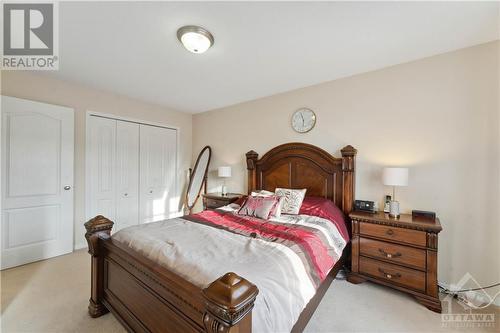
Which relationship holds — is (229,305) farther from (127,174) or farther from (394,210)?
(127,174)

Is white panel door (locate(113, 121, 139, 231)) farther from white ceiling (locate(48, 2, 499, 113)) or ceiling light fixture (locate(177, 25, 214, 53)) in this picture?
ceiling light fixture (locate(177, 25, 214, 53))

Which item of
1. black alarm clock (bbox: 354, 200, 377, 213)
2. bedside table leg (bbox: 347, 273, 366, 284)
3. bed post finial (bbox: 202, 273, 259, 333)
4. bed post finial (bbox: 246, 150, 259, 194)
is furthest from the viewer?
bed post finial (bbox: 246, 150, 259, 194)

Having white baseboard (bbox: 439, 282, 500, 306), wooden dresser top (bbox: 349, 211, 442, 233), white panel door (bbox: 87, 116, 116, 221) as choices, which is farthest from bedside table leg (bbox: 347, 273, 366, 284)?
white panel door (bbox: 87, 116, 116, 221)

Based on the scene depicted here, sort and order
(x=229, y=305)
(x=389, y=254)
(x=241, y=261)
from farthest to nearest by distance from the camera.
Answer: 1. (x=389, y=254)
2. (x=241, y=261)
3. (x=229, y=305)

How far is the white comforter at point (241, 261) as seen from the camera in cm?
109

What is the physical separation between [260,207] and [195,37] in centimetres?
179

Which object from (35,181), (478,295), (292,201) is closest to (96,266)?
(35,181)

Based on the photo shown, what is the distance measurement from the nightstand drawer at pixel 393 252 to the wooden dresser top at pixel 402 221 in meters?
0.21

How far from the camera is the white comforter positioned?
109 centimetres

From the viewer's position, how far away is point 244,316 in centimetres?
83

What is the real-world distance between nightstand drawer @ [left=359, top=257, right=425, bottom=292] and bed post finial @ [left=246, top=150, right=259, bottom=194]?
1806 millimetres

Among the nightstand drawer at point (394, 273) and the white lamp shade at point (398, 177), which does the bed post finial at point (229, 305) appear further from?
the white lamp shade at point (398, 177)

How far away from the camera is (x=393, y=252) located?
82.6 inches

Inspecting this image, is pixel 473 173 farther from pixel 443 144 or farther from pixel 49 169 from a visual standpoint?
pixel 49 169
